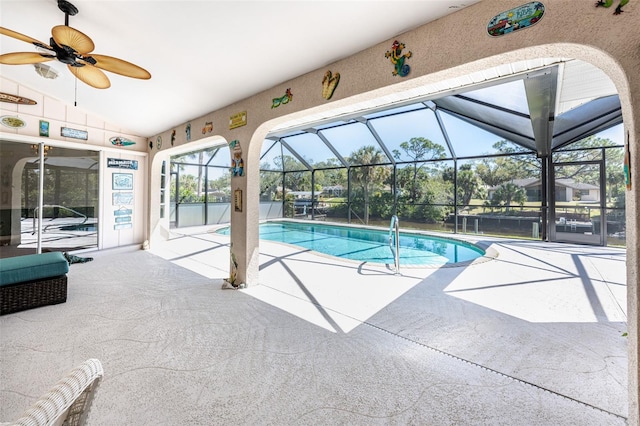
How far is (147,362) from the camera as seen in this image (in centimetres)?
236

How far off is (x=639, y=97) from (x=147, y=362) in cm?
363

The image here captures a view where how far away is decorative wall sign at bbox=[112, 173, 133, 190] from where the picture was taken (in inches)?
262

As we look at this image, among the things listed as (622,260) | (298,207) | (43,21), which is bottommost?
(622,260)

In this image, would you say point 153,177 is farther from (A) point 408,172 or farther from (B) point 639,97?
(A) point 408,172

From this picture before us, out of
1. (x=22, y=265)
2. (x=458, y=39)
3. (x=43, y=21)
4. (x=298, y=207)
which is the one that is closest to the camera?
(x=458, y=39)

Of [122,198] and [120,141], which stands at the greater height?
[120,141]

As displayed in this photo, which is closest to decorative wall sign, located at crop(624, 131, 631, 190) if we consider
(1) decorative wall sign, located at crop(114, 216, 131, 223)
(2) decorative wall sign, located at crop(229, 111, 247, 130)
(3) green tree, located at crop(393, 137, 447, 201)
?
(2) decorative wall sign, located at crop(229, 111, 247, 130)

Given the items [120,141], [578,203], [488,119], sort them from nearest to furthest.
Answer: [120,141] → [578,203] → [488,119]

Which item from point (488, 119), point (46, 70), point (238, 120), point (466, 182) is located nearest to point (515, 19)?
point (238, 120)

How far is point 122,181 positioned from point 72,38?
17.3 ft

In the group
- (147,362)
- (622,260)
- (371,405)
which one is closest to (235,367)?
(147,362)

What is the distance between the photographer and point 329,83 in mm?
3098

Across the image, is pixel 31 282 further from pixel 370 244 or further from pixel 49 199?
pixel 370 244

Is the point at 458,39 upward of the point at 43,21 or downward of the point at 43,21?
downward
